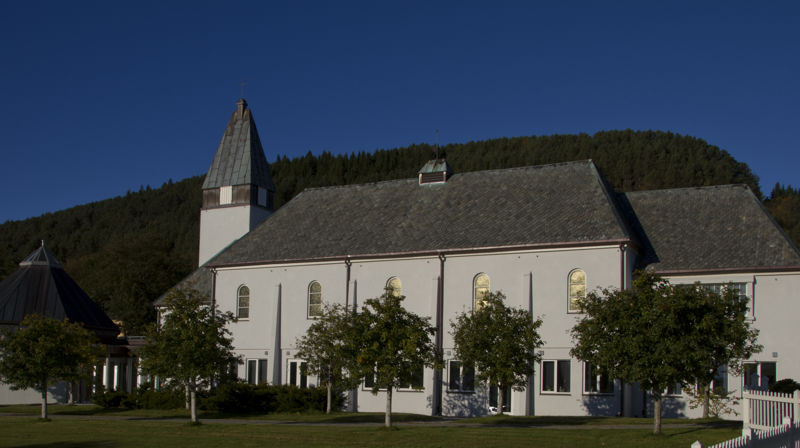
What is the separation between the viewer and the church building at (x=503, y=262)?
35.8m

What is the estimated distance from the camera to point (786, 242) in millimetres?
35625

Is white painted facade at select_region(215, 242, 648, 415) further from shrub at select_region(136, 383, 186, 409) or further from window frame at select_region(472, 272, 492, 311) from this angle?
shrub at select_region(136, 383, 186, 409)

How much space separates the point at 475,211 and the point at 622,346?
19235mm

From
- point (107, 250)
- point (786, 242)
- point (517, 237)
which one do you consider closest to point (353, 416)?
point (517, 237)

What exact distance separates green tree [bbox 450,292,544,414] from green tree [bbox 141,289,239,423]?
10301mm

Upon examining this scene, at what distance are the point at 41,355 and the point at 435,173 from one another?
23751mm

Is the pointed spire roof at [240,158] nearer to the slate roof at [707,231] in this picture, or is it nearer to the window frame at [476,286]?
the window frame at [476,286]

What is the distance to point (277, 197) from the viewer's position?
13212 centimetres

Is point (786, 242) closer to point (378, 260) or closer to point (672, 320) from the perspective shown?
point (672, 320)

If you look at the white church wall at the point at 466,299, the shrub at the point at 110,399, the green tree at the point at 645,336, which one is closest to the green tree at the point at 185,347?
the white church wall at the point at 466,299

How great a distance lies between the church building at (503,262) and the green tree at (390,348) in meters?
8.33

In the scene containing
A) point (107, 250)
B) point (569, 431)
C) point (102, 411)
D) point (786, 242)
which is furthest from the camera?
point (107, 250)

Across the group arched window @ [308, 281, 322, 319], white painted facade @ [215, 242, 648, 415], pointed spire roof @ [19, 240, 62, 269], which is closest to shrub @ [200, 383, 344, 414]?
white painted facade @ [215, 242, 648, 415]

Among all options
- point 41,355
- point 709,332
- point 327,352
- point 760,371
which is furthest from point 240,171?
point 709,332
